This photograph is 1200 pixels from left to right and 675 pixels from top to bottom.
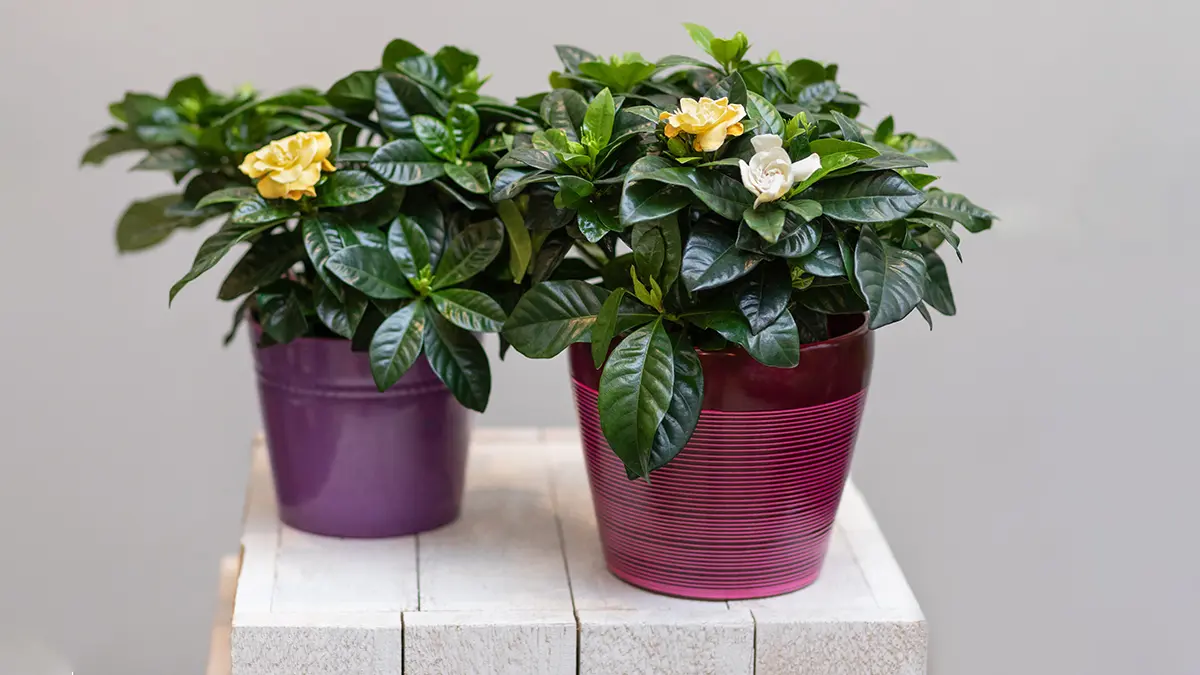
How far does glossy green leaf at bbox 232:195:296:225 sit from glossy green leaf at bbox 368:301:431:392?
0.53 ft

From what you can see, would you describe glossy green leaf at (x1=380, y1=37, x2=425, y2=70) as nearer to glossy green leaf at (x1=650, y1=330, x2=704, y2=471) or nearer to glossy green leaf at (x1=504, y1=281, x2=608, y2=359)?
glossy green leaf at (x1=504, y1=281, x2=608, y2=359)

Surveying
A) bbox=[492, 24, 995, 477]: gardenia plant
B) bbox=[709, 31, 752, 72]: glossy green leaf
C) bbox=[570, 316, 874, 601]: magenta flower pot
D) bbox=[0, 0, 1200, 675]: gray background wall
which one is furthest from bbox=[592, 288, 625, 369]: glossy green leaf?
bbox=[0, 0, 1200, 675]: gray background wall

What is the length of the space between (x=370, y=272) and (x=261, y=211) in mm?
135

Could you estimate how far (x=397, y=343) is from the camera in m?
1.43

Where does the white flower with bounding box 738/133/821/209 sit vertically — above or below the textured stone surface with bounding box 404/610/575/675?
above

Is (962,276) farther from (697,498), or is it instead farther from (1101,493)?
(697,498)

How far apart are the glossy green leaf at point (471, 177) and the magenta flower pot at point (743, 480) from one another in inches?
8.2

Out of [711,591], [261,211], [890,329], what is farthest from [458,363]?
[890,329]

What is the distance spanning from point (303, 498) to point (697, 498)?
0.51 meters

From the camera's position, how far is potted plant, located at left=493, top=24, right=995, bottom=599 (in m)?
1.26

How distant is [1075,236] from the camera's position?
2.19 meters

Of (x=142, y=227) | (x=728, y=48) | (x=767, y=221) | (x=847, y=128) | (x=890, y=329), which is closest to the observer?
(x=767, y=221)

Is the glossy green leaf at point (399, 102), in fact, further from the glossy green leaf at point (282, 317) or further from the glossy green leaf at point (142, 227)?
the glossy green leaf at point (142, 227)

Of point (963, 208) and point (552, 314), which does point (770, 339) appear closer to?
point (552, 314)
